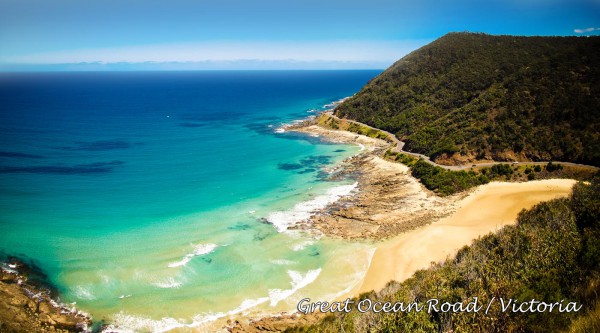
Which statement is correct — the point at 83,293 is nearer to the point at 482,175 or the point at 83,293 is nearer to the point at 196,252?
the point at 196,252

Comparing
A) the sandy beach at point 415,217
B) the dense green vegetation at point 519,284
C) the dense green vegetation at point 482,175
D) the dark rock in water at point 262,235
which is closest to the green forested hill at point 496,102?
the dense green vegetation at point 482,175

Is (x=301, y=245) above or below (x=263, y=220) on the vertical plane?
below

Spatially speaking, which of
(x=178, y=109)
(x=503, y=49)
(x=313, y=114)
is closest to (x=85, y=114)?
(x=178, y=109)

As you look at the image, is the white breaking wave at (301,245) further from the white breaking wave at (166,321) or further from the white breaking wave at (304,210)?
the white breaking wave at (166,321)

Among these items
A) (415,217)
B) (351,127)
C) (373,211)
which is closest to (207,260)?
(373,211)

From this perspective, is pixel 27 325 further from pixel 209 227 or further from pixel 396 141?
pixel 396 141

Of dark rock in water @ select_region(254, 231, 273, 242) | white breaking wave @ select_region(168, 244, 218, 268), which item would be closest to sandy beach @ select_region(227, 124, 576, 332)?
dark rock in water @ select_region(254, 231, 273, 242)
